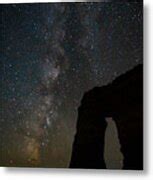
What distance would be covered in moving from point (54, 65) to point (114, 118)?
0.27 m

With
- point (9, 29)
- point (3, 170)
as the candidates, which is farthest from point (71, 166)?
point (9, 29)

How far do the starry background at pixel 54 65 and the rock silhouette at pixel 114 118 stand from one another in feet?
0.09

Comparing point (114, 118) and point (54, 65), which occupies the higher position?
point (54, 65)

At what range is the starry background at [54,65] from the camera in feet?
4.75

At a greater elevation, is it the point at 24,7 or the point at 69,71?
the point at 24,7

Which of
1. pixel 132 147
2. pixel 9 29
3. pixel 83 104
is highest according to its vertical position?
pixel 9 29

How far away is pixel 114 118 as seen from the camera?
144 centimetres

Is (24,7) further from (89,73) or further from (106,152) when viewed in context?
(106,152)

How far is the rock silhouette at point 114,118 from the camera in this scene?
143cm

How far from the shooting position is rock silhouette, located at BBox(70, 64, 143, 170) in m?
1.43

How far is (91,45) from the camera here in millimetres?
1456

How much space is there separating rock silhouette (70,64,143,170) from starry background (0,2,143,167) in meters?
0.03

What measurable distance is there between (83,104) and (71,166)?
0.71 ft

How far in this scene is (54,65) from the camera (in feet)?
4.82
